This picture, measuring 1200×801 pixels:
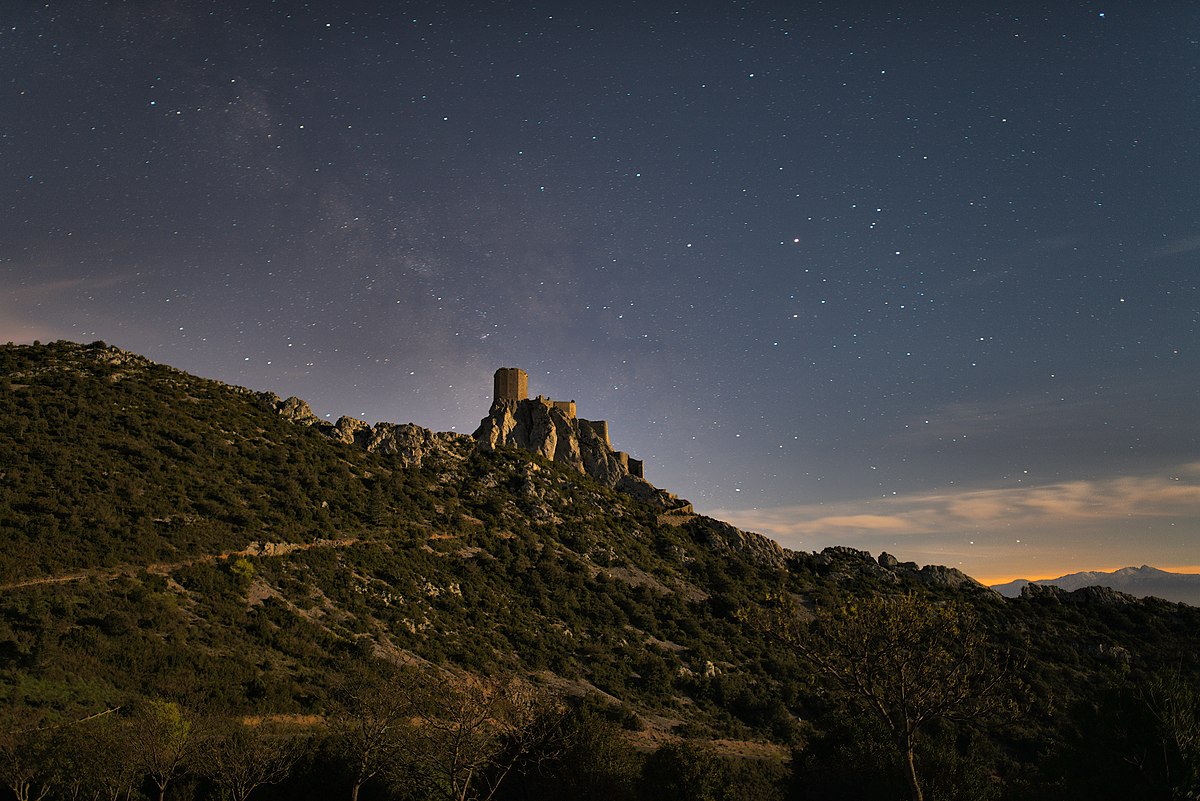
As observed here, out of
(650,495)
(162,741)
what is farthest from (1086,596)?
(162,741)

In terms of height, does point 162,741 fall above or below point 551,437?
below

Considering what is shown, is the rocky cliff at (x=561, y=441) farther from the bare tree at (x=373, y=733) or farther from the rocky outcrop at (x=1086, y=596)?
the bare tree at (x=373, y=733)

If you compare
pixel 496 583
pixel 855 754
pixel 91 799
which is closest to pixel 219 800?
pixel 91 799

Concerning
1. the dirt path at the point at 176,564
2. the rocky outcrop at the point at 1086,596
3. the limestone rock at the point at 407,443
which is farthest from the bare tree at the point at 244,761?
the rocky outcrop at the point at 1086,596

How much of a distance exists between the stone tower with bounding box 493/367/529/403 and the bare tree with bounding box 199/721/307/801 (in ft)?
272

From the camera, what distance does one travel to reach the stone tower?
109 m

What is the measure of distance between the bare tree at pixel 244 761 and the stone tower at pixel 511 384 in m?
82.9

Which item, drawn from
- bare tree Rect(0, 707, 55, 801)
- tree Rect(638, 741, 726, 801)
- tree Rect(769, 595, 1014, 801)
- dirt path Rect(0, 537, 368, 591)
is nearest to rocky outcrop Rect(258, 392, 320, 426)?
dirt path Rect(0, 537, 368, 591)

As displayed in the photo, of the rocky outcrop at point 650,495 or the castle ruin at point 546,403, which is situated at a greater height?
the castle ruin at point 546,403

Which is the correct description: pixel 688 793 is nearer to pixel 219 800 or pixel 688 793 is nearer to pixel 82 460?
pixel 219 800

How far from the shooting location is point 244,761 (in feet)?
78.8

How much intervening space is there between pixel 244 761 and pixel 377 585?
2738cm

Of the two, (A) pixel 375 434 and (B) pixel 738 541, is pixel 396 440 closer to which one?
(A) pixel 375 434

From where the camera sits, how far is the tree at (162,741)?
2289cm
